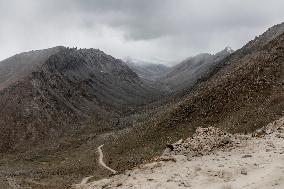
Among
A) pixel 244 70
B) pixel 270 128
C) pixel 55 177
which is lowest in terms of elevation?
pixel 55 177

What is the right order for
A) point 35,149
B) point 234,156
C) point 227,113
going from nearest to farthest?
1. point 234,156
2. point 227,113
3. point 35,149

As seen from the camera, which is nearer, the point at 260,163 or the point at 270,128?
the point at 260,163

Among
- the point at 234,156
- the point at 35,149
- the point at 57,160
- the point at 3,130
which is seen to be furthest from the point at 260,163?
the point at 3,130

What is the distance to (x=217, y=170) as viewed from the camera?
1179 inches

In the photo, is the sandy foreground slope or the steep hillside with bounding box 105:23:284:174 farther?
the steep hillside with bounding box 105:23:284:174

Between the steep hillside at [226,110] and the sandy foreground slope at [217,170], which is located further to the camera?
the steep hillside at [226,110]

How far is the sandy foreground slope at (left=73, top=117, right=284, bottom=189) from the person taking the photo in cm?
2784

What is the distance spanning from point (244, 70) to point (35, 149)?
7045 cm

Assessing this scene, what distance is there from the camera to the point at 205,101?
10362cm

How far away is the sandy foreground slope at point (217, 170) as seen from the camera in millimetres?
27844

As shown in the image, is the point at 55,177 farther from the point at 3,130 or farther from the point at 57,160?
the point at 3,130

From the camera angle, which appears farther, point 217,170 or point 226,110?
point 226,110

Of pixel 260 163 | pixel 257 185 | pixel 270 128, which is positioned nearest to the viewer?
pixel 257 185

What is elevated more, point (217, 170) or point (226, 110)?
point (226, 110)
